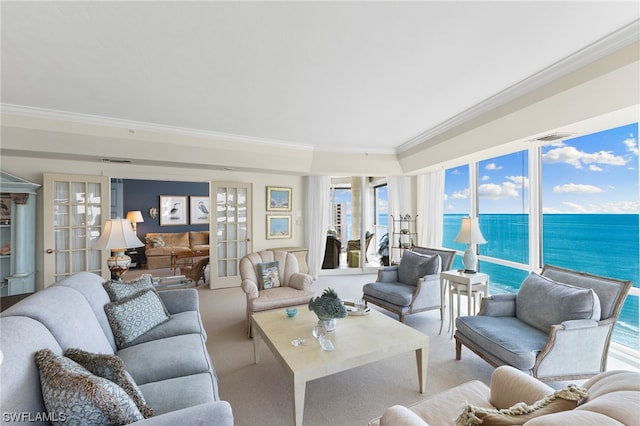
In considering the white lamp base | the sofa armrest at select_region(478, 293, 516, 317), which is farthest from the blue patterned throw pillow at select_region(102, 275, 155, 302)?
the white lamp base

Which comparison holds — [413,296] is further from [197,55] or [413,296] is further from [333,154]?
[197,55]

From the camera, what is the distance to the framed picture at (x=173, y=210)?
316 inches

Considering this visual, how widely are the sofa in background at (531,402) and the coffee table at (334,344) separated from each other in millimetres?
573

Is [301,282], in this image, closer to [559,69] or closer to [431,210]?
[431,210]

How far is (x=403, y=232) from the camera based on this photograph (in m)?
5.68

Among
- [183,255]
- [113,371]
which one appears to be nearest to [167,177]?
[183,255]

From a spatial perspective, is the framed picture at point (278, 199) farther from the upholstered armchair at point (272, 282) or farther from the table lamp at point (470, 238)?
the table lamp at point (470, 238)

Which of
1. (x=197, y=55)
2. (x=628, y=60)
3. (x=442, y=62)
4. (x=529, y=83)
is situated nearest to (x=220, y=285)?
(x=197, y=55)

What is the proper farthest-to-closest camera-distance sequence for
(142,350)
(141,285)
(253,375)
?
(141,285) < (253,375) < (142,350)

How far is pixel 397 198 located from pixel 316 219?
1.93 metres

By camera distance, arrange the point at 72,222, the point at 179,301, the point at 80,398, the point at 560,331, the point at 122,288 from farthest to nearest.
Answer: the point at 72,222, the point at 179,301, the point at 122,288, the point at 560,331, the point at 80,398

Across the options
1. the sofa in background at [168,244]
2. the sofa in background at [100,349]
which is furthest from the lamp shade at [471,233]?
the sofa in background at [168,244]

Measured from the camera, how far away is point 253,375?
245cm

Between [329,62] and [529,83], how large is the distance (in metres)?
2.07
